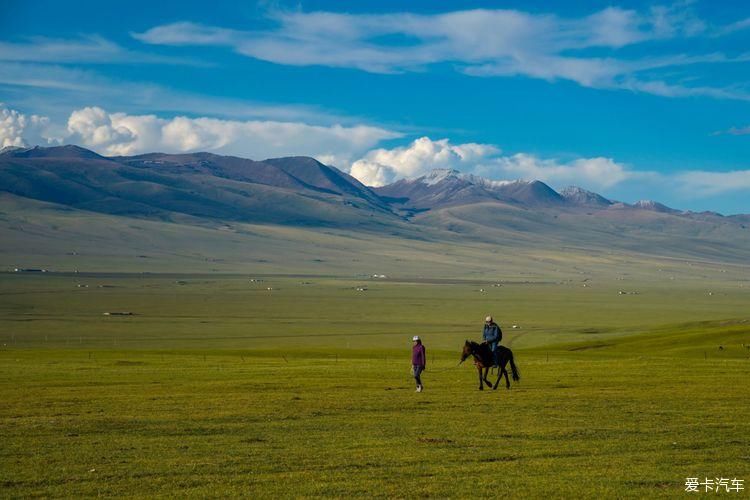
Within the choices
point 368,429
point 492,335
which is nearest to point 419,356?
point 492,335

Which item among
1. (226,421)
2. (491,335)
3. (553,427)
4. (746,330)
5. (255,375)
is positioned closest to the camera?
(553,427)

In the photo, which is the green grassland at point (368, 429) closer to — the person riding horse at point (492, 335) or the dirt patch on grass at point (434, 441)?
the dirt patch on grass at point (434, 441)

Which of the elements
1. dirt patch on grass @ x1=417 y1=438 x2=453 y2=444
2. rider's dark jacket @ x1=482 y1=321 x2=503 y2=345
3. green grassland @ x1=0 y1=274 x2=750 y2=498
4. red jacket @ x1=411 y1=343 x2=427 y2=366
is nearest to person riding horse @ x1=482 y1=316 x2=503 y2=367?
rider's dark jacket @ x1=482 y1=321 x2=503 y2=345

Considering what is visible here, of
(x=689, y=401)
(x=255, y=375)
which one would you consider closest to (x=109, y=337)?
(x=255, y=375)

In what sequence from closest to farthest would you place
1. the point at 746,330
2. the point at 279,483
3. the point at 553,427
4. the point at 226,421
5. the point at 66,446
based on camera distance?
the point at 279,483
the point at 66,446
the point at 553,427
the point at 226,421
the point at 746,330

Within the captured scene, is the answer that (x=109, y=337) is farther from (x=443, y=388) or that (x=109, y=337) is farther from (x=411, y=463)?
(x=411, y=463)

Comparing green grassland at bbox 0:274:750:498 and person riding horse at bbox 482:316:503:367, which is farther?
person riding horse at bbox 482:316:503:367

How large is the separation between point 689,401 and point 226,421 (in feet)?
41.5

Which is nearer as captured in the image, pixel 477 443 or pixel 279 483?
pixel 279 483

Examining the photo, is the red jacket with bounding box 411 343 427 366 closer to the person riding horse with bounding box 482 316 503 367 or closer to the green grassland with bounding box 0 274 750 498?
the green grassland with bounding box 0 274 750 498

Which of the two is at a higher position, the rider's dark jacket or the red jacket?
the rider's dark jacket

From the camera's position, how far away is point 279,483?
14312mm

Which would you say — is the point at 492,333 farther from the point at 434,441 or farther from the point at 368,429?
the point at 434,441

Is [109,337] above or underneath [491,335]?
underneath
